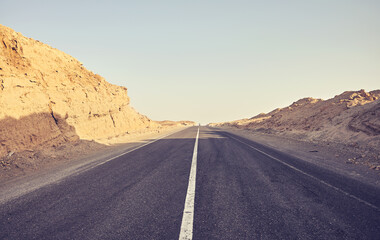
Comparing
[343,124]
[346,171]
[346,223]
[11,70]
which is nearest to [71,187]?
[346,223]

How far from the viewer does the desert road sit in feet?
9.18

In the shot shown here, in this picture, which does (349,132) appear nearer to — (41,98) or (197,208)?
(197,208)

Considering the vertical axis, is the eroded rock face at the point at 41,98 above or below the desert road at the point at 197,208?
above

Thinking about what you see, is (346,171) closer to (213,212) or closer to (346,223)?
(346,223)

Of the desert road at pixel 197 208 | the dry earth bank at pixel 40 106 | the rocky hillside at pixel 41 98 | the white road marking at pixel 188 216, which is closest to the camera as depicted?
the white road marking at pixel 188 216

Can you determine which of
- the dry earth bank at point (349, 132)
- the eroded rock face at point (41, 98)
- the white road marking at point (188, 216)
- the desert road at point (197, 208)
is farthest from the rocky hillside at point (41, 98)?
the dry earth bank at point (349, 132)

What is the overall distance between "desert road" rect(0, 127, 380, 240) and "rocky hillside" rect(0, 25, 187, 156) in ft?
24.6

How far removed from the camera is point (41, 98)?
40.7 ft

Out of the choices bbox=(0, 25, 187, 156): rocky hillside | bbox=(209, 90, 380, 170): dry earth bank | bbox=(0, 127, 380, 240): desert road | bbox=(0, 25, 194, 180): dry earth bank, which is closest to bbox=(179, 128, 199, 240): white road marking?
bbox=(0, 127, 380, 240): desert road

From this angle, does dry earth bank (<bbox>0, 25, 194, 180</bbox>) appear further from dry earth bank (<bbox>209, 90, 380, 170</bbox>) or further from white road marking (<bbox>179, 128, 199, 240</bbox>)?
dry earth bank (<bbox>209, 90, 380, 170</bbox>)

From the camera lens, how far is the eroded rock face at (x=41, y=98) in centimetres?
1010

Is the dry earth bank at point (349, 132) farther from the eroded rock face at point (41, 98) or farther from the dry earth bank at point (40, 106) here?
the eroded rock face at point (41, 98)

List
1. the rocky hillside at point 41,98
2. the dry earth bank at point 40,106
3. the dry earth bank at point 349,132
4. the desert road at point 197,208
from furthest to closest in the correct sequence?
1. the rocky hillside at point 41,98
2. the dry earth bank at point 40,106
3. the dry earth bank at point 349,132
4. the desert road at point 197,208

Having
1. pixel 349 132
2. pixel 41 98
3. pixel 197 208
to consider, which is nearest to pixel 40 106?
pixel 41 98
